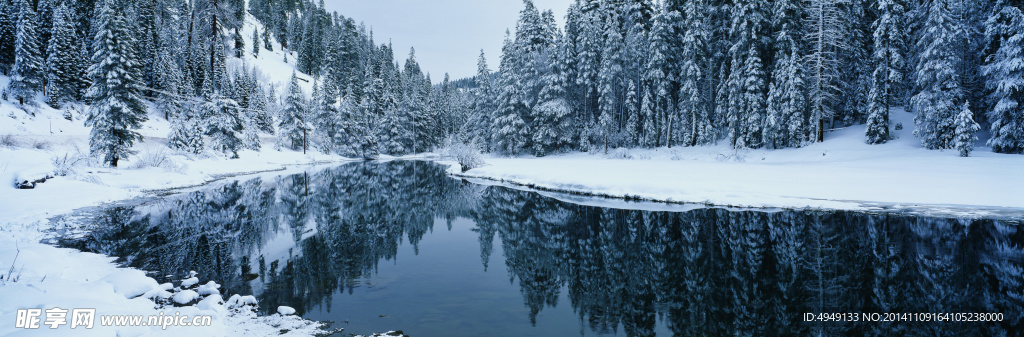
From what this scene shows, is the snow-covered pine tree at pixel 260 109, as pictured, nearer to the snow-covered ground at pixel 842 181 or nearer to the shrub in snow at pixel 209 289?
the snow-covered ground at pixel 842 181

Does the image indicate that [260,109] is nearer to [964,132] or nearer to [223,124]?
[223,124]

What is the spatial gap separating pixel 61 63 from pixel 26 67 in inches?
161

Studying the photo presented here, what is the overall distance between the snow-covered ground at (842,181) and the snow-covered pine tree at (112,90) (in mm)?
23839

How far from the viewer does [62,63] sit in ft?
147

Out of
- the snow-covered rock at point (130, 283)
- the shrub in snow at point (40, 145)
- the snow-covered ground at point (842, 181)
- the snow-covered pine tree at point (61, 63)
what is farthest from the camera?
the snow-covered pine tree at point (61, 63)

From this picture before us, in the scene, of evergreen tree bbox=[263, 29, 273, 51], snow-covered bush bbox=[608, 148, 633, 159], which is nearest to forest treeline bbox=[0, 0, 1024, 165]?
snow-covered bush bbox=[608, 148, 633, 159]

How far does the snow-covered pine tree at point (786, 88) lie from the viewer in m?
29.6

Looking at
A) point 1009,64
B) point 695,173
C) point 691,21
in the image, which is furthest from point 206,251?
point 691,21

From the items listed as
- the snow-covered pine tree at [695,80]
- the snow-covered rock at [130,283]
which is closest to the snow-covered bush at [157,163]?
the snow-covered rock at [130,283]

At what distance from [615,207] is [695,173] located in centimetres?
792

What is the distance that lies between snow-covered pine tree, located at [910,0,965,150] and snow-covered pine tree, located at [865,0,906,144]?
2.06 metres

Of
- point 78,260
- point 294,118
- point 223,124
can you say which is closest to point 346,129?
point 294,118

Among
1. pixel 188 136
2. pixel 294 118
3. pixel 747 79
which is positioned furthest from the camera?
pixel 294 118

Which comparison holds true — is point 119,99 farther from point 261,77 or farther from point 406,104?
point 261,77
